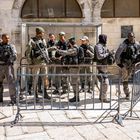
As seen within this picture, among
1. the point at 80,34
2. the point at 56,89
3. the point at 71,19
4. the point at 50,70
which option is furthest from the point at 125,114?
the point at 71,19

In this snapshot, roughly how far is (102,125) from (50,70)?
13.0 feet

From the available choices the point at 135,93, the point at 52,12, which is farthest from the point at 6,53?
the point at 52,12

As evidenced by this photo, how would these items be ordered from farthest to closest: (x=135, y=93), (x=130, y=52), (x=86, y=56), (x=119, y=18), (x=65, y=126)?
(x=119, y=18)
(x=86, y=56)
(x=130, y=52)
(x=135, y=93)
(x=65, y=126)

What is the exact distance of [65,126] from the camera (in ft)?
24.6

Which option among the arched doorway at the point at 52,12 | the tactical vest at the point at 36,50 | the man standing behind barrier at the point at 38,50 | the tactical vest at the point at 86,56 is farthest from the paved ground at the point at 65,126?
the arched doorway at the point at 52,12

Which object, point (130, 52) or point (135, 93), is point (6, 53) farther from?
point (135, 93)

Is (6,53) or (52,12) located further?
(52,12)

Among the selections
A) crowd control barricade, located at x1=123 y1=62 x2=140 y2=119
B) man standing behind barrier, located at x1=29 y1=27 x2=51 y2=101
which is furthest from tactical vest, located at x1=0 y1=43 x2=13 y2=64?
crowd control barricade, located at x1=123 y1=62 x2=140 y2=119

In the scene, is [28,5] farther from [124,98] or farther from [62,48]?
[124,98]

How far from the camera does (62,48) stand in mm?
10586

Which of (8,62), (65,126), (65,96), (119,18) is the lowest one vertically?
(65,126)

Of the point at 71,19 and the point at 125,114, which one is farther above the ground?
the point at 71,19

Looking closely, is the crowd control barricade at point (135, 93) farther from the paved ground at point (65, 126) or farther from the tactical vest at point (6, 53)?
the tactical vest at point (6, 53)

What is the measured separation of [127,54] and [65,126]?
10.2 feet
